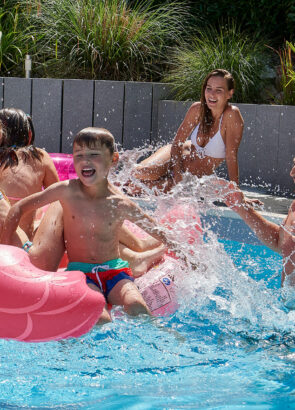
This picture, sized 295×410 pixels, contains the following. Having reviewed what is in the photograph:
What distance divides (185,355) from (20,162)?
1912 millimetres

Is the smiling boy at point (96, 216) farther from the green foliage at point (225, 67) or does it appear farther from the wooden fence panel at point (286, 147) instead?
the green foliage at point (225, 67)

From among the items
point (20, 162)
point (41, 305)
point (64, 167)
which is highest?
point (20, 162)

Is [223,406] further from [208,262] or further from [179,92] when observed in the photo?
[179,92]

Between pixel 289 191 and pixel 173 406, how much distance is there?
507cm

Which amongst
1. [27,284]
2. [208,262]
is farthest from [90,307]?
[208,262]

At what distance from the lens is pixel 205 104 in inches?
251

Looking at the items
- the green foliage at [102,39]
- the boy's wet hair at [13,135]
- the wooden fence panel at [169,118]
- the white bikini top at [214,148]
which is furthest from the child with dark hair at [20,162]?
the green foliage at [102,39]

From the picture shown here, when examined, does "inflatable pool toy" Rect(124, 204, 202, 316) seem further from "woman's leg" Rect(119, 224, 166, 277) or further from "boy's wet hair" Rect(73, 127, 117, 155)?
"boy's wet hair" Rect(73, 127, 117, 155)

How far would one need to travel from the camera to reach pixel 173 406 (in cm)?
308

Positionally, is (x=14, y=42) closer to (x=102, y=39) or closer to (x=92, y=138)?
(x=102, y=39)

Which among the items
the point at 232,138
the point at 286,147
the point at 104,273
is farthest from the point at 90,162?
the point at 286,147

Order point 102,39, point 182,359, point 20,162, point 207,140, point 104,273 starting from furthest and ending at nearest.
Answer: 1. point 102,39
2. point 207,140
3. point 20,162
4. point 104,273
5. point 182,359

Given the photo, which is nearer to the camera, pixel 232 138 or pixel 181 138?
pixel 232 138

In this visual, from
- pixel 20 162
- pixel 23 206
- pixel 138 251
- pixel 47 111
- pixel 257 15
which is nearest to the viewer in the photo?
pixel 23 206
